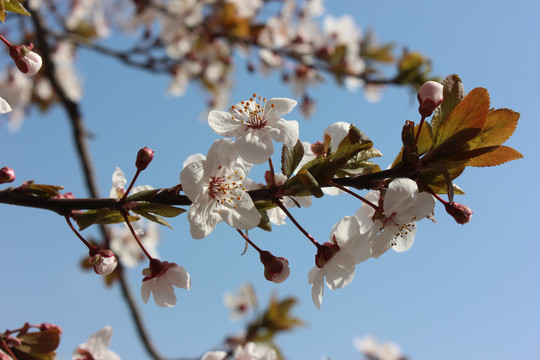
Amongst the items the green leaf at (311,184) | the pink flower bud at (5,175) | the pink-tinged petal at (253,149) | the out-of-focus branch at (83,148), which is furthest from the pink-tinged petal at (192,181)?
the out-of-focus branch at (83,148)

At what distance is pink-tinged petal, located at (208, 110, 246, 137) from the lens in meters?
1.00

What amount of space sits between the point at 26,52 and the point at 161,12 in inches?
164

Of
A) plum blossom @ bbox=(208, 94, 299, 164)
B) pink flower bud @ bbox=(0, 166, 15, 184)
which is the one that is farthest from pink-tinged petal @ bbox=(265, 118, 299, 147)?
pink flower bud @ bbox=(0, 166, 15, 184)

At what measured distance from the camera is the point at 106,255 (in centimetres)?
107

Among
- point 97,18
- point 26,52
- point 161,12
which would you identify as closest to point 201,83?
point 161,12

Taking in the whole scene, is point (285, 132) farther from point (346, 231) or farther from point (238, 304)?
point (238, 304)

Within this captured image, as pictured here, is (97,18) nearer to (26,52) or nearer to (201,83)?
(201,83)

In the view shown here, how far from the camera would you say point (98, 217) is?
945 millimetres

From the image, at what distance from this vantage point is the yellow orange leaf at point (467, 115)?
0.96 meters

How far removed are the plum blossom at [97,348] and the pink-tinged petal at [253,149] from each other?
2.93 feet

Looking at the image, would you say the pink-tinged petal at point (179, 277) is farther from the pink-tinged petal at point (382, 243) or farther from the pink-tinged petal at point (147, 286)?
the pink-tinged petal at point (382, 243)

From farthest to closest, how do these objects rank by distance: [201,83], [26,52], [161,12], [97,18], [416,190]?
[97,18], [201,83], [161,12], [26,52], [416,190]

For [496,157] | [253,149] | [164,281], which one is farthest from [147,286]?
[496,157]

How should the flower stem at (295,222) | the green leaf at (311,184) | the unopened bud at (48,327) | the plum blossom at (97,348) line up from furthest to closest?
1. the plum blossom at (97,348)
2. the unopened bud at (48,327)
3. the flower stem at (295,222)
4. the green leaf at (311,184)
